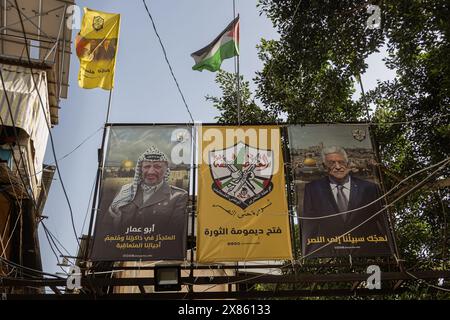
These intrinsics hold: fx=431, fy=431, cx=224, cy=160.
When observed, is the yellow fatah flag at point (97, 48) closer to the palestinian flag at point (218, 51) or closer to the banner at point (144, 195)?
the banner at point (144, 195)

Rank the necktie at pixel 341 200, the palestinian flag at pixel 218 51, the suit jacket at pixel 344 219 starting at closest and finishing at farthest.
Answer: the suit jacket at pixel 344 219 → the necktie at pixel 341 200 → the palestinian flag at pixel 218 51

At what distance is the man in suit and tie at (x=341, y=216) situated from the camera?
8.04m

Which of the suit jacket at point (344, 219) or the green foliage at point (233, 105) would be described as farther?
the green foliage at point (233, 105)


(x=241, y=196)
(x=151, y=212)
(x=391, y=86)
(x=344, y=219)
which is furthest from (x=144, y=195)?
(x=391, y=86)

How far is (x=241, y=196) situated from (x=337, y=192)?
194 cm

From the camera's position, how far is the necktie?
27.8 ft

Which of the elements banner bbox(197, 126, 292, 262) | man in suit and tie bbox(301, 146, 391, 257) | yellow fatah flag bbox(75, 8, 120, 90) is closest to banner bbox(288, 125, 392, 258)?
man in suit and tie bbox(301, 146, 391, 257)

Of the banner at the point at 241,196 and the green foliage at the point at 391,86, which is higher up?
the green foliage at the point at 391,86

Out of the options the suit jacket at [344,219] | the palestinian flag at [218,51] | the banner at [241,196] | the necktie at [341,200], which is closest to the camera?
the suit jacket at [344,219]

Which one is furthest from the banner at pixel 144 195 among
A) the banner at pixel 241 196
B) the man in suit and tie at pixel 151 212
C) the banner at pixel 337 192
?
the banner at pixel 337 192

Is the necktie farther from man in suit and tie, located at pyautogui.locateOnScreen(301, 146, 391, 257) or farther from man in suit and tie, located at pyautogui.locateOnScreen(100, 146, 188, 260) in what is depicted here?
man in suit and tie, located at pyautogui.locateOnScreen(100, 146, 188, 260)

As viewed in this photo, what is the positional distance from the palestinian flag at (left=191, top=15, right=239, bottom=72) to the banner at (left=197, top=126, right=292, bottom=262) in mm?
1656

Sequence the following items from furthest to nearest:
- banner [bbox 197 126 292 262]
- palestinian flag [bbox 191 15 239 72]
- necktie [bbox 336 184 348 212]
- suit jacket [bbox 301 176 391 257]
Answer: palestinian flag [bbox 191 15 239 72], necktie [bbox 336 184 348 212], banner [bbox 197 126 292 262], suit jacket [bbox 301 176 391 257]
